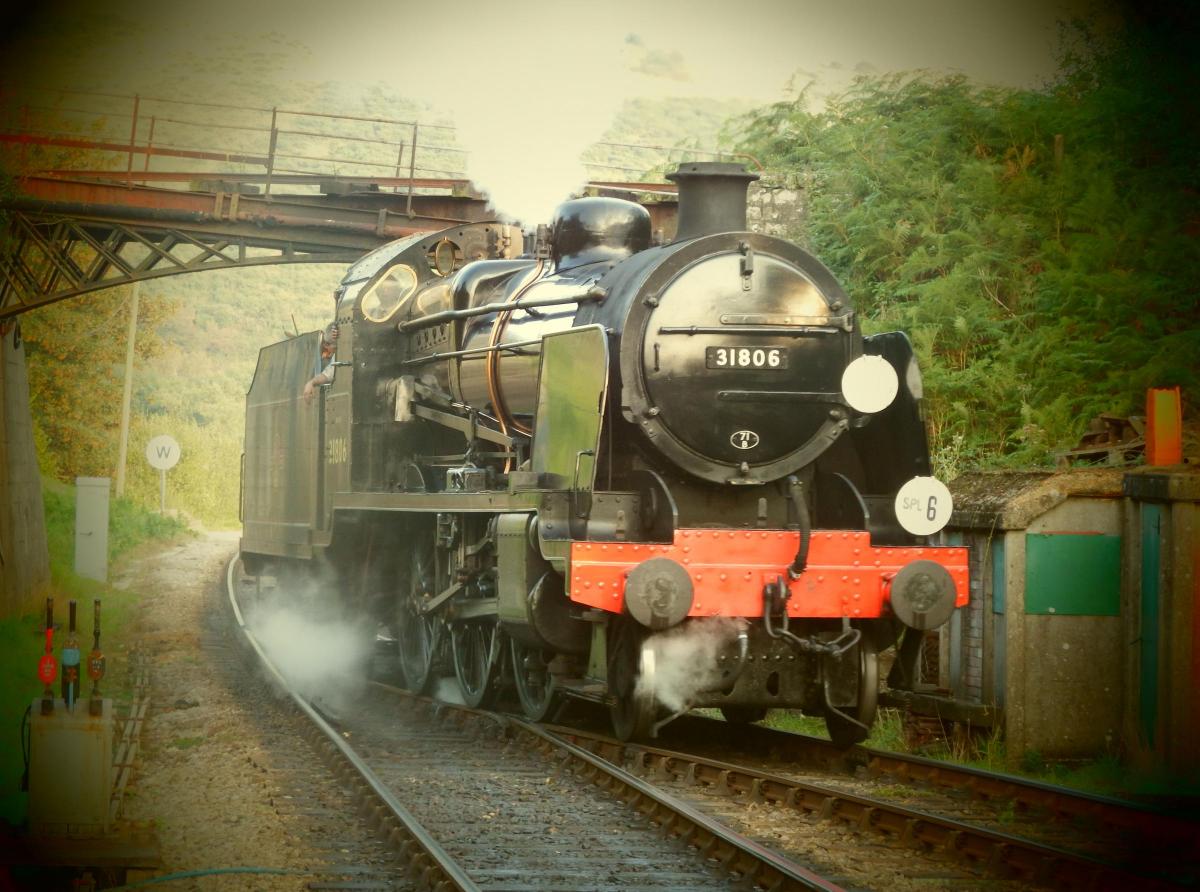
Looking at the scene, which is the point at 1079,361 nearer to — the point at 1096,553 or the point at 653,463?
the point at 1096,553

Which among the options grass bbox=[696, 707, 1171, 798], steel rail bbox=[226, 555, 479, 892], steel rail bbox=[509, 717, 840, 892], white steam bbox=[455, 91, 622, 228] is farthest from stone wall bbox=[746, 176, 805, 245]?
steel rail bbox=[509, 717, 840, 892]

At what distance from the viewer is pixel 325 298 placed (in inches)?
2749

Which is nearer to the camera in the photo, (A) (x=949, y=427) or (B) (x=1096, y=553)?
(B) (x=1096, y=553)

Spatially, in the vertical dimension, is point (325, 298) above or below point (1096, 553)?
above

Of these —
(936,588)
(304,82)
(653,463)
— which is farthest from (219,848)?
(304,82)

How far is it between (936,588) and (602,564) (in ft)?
5.72

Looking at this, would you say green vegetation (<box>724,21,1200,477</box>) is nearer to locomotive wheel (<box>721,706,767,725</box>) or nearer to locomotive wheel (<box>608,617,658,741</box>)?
locomotive wheel (<box>721,706,767,725</box>)

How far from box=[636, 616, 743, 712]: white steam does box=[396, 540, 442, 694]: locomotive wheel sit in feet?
11.2

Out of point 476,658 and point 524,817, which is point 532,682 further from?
point 524,817

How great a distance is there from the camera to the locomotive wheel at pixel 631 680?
7.20 metres

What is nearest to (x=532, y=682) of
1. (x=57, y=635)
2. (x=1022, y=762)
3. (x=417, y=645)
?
(x=417, y=645)

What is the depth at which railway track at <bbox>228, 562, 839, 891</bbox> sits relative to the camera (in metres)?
5.40

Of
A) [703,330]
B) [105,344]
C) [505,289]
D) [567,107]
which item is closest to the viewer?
[703,330]

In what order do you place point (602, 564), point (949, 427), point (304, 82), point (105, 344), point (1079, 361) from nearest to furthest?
point (602, 564)
point (1079, 361)
point (949, 427)
point (105, 344)
point (304, 82)
